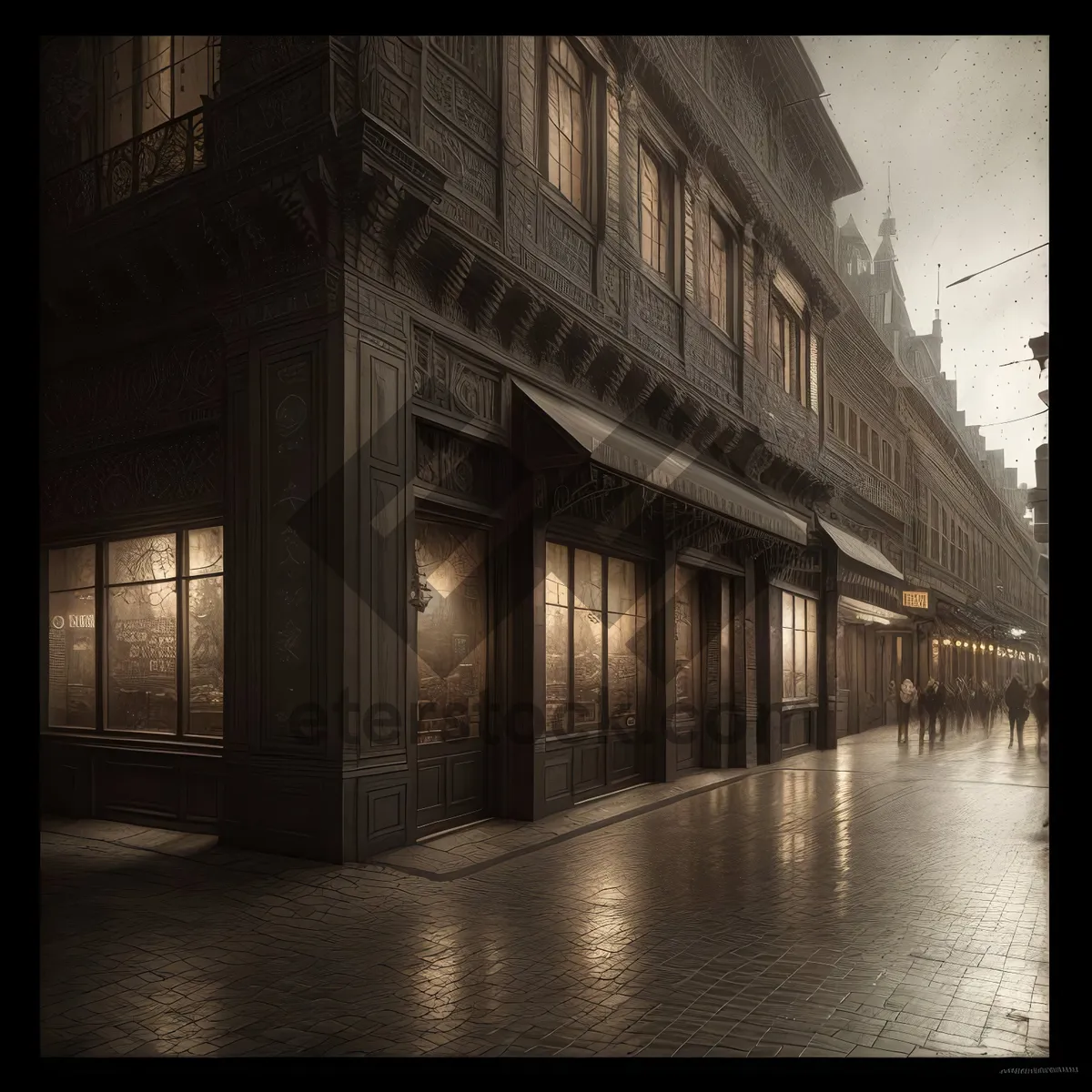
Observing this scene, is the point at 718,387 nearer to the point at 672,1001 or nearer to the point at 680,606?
the point at 680,606

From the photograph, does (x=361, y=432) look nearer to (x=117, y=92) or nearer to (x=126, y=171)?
(x=126, y=171)

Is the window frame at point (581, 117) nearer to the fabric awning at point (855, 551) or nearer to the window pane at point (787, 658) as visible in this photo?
the window pane at point (787, 658)

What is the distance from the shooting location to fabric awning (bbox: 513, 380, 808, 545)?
37.6ft

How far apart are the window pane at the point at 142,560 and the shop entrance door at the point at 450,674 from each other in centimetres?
285

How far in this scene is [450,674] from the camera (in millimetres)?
10867

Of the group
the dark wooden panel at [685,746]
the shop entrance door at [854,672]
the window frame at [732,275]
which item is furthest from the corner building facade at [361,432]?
the shop entrance door at [854,672]

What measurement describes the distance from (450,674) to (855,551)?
13.5m

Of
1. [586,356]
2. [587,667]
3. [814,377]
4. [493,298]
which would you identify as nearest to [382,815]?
[587,667]

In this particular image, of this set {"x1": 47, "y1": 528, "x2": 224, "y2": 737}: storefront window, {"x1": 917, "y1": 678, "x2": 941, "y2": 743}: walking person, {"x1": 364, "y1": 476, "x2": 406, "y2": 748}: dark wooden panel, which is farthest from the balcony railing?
{"x1": 917, "y1": 678, "x2": 941, "y2": 743}: walking person

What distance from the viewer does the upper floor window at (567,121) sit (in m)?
12.6

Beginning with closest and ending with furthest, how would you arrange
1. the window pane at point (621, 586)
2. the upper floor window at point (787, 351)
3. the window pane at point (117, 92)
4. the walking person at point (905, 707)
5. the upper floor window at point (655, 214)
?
the window pane at point (117, 92)
the window pane at point (621, 586)
the upper floor window at point (655, 214)
the upper floor window at point (787, 351)
the walking person at point (905, 707)

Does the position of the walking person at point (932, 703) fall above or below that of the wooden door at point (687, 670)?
below

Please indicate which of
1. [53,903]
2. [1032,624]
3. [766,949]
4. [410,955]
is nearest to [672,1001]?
[766,949]
